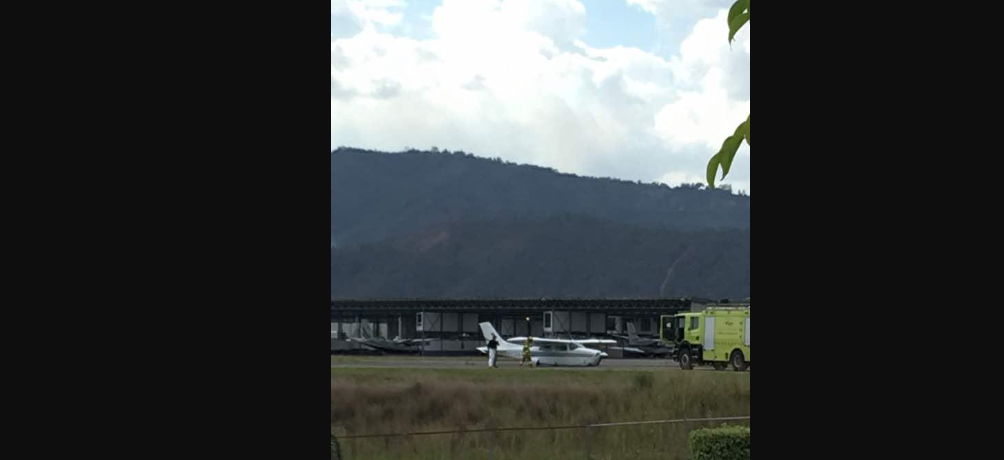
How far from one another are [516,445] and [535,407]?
22.1ft

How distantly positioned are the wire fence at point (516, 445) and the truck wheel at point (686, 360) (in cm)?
1718

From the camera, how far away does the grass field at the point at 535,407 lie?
23109 mm

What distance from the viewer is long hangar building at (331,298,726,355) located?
73.3 meters

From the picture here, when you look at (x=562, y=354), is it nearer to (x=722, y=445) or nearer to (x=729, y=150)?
(x=722, y=445)

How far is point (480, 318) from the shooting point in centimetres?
7931

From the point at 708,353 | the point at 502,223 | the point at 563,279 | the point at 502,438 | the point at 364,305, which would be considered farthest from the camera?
the point at 502,223

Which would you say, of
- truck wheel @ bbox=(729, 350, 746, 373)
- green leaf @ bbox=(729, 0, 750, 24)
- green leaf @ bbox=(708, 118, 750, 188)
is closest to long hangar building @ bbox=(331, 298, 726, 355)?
truck wheel @ bbox=(729, 350, 746, 373)

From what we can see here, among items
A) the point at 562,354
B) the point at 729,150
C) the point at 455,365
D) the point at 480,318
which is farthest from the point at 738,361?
the point at 480,318

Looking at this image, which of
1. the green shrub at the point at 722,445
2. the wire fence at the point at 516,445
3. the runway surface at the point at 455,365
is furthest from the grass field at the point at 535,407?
the runway surface at the point at 455,365

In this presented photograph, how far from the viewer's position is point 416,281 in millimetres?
164625

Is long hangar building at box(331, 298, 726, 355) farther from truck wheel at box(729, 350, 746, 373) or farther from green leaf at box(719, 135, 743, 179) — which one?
green leaf at box(719, 135, 743, 179)
